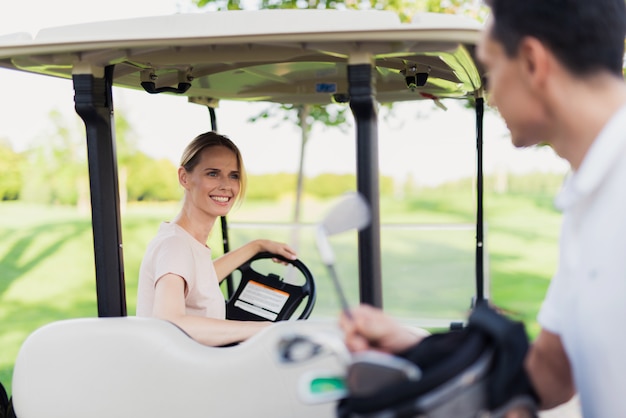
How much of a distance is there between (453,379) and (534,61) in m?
0.54

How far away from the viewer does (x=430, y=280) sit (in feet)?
25.2

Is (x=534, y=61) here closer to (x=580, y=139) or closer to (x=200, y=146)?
(x=580, y=139)

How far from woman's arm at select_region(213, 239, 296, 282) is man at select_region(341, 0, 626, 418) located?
184cm

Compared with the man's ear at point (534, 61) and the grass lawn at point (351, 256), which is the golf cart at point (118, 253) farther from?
the grass lawn at point (351, 256)

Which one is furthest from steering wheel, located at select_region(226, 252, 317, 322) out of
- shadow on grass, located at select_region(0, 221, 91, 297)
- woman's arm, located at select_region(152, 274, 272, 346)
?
shadow on grass, located at select_region(0, 221, 91, 297)

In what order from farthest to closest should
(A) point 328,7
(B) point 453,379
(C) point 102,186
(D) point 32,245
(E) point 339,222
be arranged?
(D) point 32,245, (A) point 328,7, (C) point 102,186, (E) point 339,222, (B) point 453,379

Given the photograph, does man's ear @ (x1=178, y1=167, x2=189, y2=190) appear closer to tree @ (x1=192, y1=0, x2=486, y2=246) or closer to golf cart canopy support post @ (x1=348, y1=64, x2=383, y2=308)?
golf cart canopy support post @ (x1=348, y1=64, x2=383, y2=308)

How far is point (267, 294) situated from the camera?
131 inches

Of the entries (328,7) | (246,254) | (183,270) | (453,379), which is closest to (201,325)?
(183,270)

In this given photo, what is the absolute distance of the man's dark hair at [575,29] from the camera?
121 cm

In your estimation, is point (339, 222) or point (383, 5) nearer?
point (339, 222)

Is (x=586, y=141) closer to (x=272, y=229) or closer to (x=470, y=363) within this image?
(x=470, y=363)

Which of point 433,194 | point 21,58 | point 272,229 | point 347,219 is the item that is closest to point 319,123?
point 272,229

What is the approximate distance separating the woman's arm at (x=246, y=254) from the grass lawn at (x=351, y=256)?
1.06 meters
